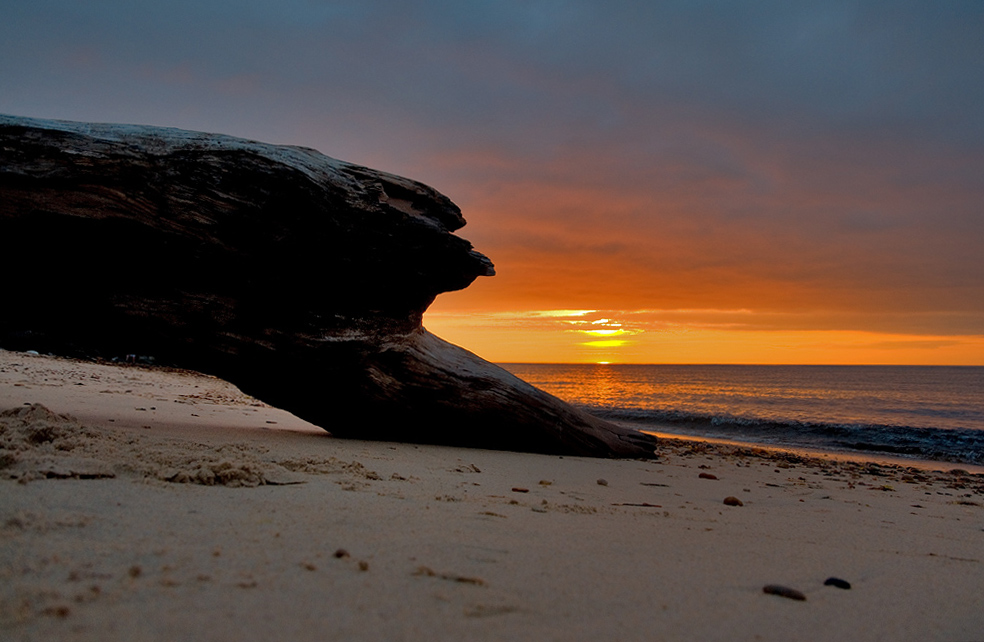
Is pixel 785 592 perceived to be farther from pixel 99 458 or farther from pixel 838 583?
pixel 99 458

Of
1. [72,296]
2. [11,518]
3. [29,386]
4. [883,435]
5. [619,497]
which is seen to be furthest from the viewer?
[883,435]

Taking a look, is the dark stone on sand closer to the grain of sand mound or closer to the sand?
the sand

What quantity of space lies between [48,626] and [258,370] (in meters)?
5.39

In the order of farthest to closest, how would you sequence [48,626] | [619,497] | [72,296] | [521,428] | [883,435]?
[883,435] → [521,428] → [72,296] → [619,497] → [48,626]

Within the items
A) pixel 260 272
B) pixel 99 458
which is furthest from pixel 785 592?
pixel 260 272

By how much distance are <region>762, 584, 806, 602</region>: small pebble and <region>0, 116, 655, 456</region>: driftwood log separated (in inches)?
200

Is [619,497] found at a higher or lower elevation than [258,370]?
lower

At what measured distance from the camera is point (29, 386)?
33.0 ft

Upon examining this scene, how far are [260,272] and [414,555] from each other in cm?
466

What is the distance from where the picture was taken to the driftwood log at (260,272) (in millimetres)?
5562

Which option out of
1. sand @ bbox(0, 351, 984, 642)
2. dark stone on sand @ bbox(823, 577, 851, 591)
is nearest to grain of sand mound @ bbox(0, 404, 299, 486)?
sand @ bbox(0, 351, 984, 642)

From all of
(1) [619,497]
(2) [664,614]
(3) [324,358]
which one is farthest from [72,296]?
(2) [664,614]

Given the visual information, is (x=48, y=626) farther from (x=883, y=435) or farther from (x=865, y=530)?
(x=883, y=435)

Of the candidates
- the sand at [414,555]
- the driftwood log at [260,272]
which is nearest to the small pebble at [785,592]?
the sand at [414,555]
